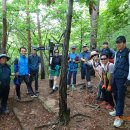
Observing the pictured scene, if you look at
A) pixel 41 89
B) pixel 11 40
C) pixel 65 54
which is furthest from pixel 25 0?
pixel 65 54

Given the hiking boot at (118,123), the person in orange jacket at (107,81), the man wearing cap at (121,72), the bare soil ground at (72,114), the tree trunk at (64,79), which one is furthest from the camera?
the person in orange jacket at (107,81)

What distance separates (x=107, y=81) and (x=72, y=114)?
165 cm

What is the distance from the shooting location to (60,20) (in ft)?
60.8

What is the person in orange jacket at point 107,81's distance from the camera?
276 inches

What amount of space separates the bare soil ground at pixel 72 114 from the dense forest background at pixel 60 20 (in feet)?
8.92

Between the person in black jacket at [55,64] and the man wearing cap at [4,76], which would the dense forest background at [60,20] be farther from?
the man wearing cap at [4,76]

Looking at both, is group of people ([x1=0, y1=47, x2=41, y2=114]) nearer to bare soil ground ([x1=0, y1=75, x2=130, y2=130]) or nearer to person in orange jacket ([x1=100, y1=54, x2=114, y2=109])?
bare soil ground ([x1=0, y1=75, x2=130, y2=130])

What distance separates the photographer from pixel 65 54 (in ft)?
20.1

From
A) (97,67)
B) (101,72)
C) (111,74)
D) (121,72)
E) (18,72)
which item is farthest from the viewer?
(18,72)

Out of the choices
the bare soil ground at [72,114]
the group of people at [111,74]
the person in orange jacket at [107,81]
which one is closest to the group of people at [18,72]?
the bare soil ground at [72,114]

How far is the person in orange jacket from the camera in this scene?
701 cm

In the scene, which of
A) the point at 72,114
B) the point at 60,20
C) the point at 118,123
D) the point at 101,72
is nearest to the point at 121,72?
the point at 118,123

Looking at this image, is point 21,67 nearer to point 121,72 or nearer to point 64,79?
point 64,79

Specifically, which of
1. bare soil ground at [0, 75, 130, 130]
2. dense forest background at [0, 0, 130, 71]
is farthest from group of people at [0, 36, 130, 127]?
dense forest background at [0, 0, 130, 71]
